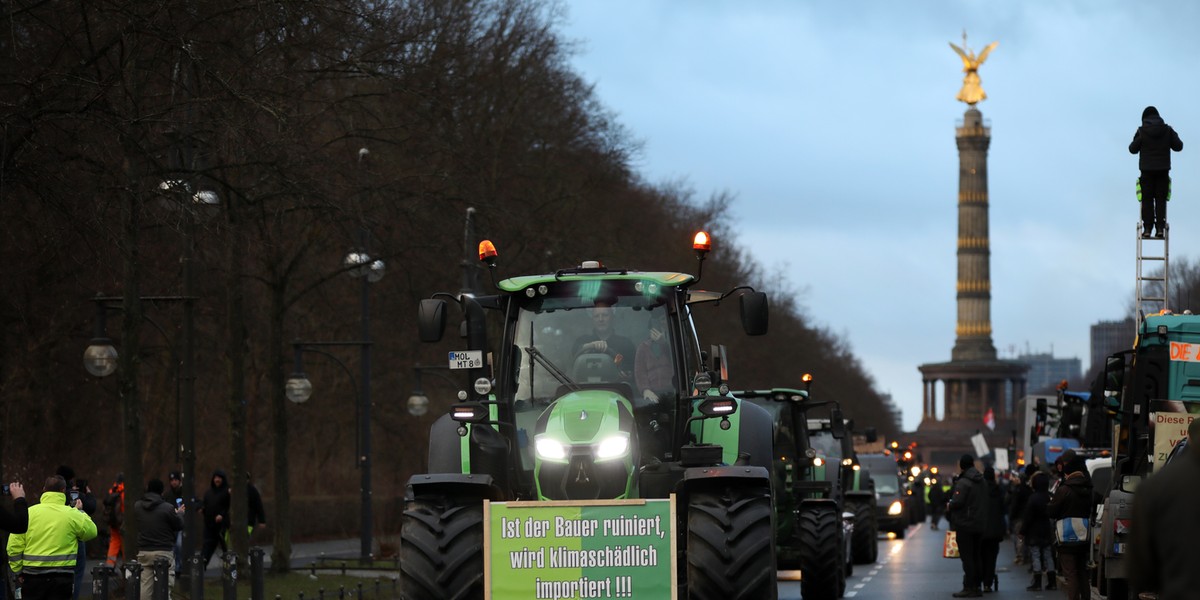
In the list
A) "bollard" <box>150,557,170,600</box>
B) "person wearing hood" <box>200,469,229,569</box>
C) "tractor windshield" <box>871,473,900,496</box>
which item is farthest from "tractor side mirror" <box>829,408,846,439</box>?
"tractor windshield" <box>871,473,900,496</box>

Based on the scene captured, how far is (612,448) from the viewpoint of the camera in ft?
43.4

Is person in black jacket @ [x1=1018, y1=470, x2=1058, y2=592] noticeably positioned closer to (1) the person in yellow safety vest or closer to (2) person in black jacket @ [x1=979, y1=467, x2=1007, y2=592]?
(2) person in black jacket @ [x1=979, y1=467, x2=1007, y2=592]

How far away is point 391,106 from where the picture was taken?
32.1 metres

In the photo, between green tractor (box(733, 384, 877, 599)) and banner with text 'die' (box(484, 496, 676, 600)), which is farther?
green tractor (box(733, 384, 877, 599))

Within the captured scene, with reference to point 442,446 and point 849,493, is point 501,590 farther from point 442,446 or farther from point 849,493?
point 849,493

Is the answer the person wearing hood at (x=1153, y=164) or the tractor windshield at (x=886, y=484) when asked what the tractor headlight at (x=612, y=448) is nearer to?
the person wearing hood at (x=1153, y=164)

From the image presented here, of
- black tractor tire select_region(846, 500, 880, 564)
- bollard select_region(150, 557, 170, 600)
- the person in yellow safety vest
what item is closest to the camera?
the person in yellow safety vest

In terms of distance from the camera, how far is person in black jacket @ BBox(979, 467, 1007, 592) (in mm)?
25203

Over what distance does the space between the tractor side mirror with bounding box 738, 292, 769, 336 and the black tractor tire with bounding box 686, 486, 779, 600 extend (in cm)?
134

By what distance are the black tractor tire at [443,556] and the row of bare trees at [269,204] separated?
4916 millimetres

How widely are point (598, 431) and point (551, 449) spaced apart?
33cm

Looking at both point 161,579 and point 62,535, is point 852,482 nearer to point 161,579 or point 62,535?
point 161,579

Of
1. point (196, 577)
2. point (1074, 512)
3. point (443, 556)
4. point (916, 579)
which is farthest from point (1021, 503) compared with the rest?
point (443, 556)

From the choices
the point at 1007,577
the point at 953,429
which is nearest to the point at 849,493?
the point at 1007,577
